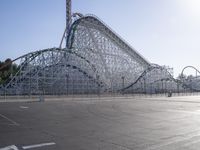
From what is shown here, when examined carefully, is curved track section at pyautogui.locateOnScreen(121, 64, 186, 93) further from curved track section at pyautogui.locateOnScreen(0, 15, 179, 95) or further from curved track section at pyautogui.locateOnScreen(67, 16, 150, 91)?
curved track section at pyautogui.locateOnScreen(0, 15, 179, 95)

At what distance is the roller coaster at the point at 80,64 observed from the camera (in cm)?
6744

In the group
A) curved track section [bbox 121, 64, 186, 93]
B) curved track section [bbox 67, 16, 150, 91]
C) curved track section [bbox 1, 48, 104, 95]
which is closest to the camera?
curved track section [bbox 1, 48, 104, 95]

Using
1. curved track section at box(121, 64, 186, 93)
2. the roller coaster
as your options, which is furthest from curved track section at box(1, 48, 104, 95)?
curved track section at box(121, 64, 186, 93)

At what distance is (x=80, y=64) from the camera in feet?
244

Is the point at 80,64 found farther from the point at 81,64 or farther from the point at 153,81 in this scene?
the point at 153,81

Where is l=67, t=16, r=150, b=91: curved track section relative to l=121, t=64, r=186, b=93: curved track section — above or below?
above

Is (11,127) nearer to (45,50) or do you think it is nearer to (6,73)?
(45,50)

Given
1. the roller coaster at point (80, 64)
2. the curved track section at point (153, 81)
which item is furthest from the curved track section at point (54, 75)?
the curved track section at point (153, 81)

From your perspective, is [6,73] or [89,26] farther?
[6,73]

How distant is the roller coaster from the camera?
67438 millimetres

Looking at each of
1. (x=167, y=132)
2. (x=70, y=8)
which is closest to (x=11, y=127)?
(x=167, y=132)

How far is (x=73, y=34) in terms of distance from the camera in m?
73.4

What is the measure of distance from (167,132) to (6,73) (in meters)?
86.8

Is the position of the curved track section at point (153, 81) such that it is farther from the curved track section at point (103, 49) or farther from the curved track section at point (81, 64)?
the curved track section at point (81, 64)
